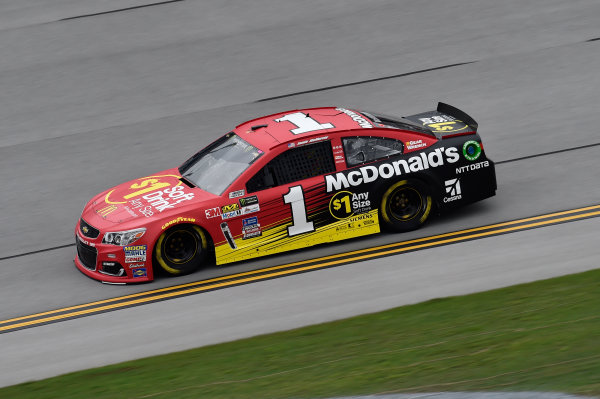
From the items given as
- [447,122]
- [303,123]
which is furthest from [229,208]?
[447,122]

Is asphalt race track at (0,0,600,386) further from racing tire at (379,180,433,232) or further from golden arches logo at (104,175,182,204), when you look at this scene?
golden arches logo at (104,175,182,204)

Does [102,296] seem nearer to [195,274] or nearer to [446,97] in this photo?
[195,274]

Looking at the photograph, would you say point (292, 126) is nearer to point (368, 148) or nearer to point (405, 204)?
point (368, 148)

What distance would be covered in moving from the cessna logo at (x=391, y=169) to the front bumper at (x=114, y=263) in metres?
2.34

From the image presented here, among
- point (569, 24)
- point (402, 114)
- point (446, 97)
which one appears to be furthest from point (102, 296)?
point (569, 24)

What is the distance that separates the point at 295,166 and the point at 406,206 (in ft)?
5.17

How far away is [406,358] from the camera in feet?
24.5

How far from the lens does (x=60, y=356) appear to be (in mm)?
8906

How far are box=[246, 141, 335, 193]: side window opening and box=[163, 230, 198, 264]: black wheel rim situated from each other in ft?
2.92

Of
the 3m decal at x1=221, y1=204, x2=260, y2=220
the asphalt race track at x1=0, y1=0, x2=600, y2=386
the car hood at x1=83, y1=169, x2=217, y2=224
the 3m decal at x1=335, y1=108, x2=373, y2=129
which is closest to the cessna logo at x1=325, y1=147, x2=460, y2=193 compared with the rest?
the 3m decal at x1=335, y1=108, x2=373, y2=129

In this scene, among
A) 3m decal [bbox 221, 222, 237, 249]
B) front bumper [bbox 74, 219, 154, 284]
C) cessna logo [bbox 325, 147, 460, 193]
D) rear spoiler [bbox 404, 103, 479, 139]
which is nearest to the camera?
front bumper [bbox 74, 219, 154, 284]

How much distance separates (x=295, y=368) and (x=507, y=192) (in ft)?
18.1

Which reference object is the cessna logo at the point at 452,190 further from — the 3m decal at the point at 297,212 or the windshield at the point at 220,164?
the windshield at the point at 220,164

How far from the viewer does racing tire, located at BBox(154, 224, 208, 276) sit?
10.2 m
